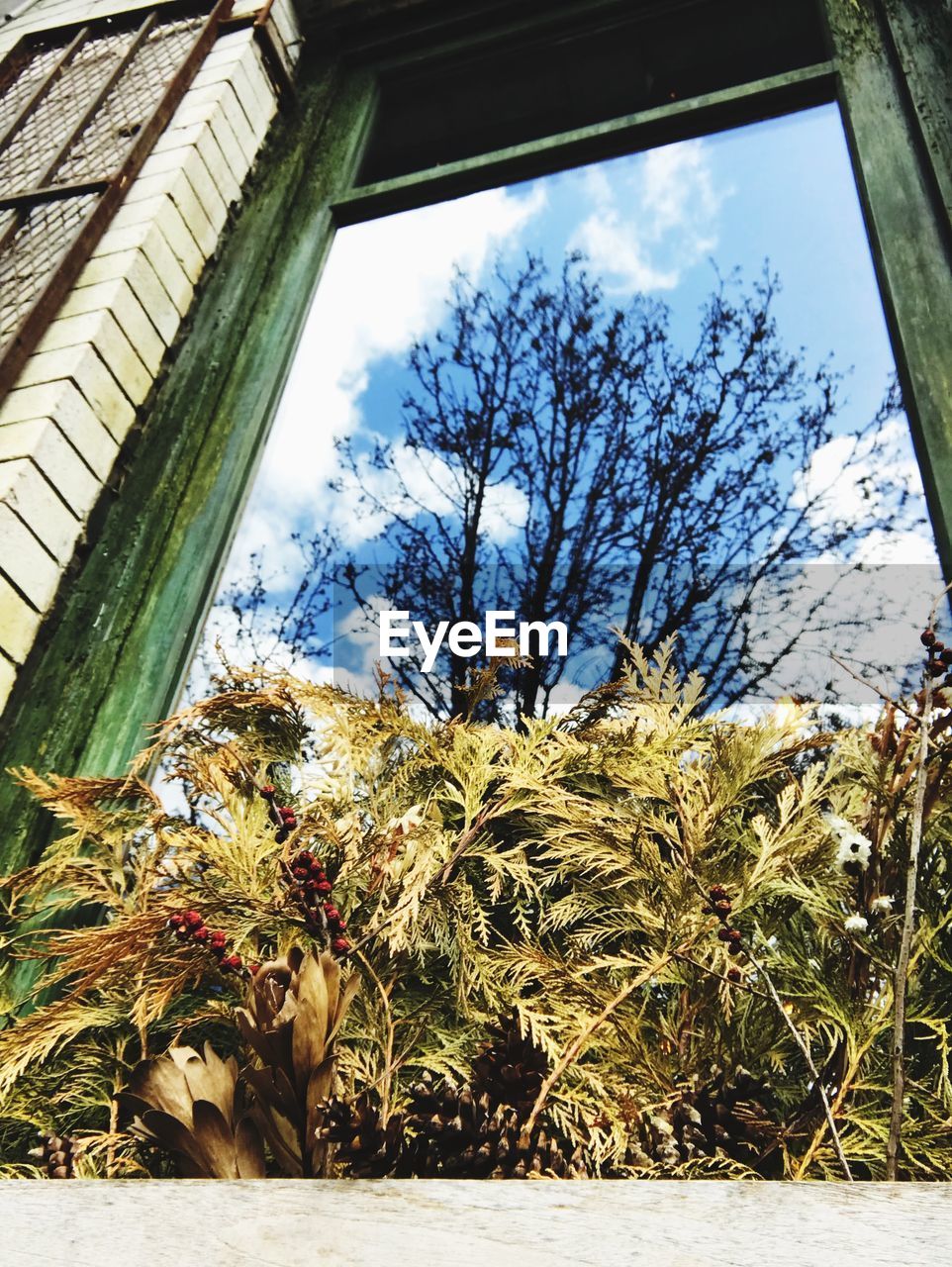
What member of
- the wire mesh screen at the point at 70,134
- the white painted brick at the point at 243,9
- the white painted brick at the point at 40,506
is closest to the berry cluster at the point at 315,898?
the white painted brick at the point at 40,506

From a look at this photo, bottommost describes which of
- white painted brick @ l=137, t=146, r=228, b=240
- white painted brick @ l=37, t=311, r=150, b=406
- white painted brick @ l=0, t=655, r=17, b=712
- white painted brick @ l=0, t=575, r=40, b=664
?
white painted brick @ l=0, t=655, r=17, b=712

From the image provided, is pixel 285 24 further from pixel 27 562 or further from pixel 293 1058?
pixel 293 1058

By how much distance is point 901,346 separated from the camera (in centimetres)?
200

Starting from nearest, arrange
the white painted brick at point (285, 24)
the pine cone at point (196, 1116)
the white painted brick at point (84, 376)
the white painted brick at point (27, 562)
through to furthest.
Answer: the pine cone at point (196, 1116) → the white painted brick at point (27, 562) → the white painted brick at point (84, 376) → the white painted brick at point (285, 24)

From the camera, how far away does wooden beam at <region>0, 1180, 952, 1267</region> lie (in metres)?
0.66

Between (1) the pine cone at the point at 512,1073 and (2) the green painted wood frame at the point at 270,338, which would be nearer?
(1) the pine cone at the point at 512,1073

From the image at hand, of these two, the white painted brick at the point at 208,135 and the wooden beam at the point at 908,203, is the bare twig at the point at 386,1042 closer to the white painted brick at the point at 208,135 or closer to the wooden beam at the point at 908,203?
the wooden beam at the point at 908,203

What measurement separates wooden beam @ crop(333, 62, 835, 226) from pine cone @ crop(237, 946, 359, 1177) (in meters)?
2.68

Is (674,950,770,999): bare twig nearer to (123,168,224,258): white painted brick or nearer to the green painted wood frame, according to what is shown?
the green painted wood frame

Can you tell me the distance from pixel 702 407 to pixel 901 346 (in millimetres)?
498

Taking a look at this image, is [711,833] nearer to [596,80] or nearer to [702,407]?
[702,407]

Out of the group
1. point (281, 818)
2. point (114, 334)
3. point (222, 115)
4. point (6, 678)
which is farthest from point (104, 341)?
point (281, 818)

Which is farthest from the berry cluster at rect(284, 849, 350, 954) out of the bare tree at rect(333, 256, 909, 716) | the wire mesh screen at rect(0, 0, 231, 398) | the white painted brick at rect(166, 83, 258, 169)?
the white painted brick at rect(166, 83, 258, 169)

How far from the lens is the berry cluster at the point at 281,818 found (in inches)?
46.2
